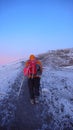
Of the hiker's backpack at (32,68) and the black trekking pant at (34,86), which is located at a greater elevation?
the hiker's backpack at (32,68)

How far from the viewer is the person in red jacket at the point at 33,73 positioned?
1180 cm

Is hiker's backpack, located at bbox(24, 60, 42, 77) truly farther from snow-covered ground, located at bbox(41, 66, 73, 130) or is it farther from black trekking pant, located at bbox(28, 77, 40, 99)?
snow-covered ground, located at bbox(41, 66, 73, 130)

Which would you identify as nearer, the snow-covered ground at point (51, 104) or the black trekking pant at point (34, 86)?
the snow-covered ground at point (51, 104)

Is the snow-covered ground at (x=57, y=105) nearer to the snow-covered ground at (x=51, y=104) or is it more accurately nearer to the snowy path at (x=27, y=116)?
the snow-covered ground at (x=51, y=104)

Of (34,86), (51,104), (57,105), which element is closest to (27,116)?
(34,86)

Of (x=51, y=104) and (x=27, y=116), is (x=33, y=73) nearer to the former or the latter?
(x=51, y=104)

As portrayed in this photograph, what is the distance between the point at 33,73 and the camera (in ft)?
38.6

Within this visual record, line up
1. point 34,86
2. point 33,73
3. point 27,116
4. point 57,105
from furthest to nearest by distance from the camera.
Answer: point 57,105, point 34,86, point 33,73, point 27,116

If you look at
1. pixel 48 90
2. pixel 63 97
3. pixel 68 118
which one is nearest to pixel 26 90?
pixel 48 90

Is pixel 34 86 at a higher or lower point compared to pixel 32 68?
lower

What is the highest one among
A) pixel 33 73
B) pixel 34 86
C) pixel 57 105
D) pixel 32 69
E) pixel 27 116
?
pixel 32 69

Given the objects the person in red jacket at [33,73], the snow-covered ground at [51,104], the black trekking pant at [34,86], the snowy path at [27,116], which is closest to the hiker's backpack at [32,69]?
the person in red jacket at [33,73]

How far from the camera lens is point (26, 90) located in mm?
14891

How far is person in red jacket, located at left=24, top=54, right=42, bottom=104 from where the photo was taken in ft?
38.7
